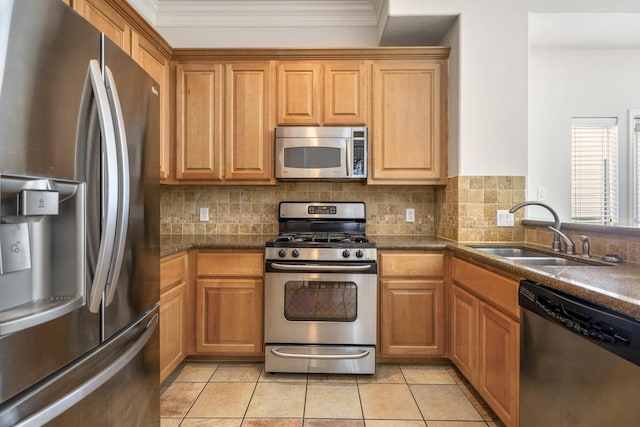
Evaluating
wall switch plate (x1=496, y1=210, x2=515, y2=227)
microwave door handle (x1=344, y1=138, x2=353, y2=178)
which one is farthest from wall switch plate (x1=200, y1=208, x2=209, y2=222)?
wall switch plate (x1=496, y1=210, x2=515, y2=227)

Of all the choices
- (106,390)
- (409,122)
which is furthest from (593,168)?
(106,390)

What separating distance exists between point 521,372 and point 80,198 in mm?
1708

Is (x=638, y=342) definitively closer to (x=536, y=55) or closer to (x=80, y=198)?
(x=80, y=198)

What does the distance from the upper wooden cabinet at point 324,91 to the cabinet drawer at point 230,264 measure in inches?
41.9

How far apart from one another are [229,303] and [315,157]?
4.02ft

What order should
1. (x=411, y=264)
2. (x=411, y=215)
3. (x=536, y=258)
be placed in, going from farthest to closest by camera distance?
(x=411, y=215), (x=411, y=264), (x=536, y=258)

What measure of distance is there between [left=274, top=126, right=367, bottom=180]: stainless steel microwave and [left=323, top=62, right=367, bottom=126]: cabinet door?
0.11m

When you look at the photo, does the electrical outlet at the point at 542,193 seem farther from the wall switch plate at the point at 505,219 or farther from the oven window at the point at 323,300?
the oven window at the point at 323,300

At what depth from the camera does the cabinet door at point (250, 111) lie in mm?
2693

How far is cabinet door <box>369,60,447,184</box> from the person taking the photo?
2670 millimetres

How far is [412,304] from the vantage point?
2.43 m

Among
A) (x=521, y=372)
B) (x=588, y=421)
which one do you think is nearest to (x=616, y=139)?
(x=521, y=372)

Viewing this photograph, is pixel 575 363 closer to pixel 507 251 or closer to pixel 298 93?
pixel 507 251

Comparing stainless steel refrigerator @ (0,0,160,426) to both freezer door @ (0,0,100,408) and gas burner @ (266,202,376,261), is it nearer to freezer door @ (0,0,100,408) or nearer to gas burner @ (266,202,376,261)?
freezer door @ (0,0,100,408)
